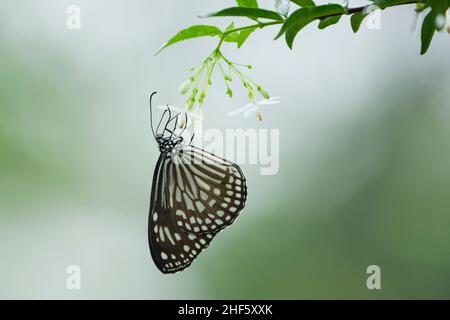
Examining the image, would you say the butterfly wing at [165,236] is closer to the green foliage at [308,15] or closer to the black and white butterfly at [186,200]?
the black and white butterfly at [186,200]

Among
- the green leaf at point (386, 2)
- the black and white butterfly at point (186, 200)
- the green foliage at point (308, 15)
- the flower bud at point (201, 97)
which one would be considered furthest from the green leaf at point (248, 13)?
the black and white butterfly at point (186, 200)

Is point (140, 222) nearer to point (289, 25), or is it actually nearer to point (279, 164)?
point (279, 164)

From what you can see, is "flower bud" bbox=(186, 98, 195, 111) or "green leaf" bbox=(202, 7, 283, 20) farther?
"flower bud" bbox=(186, 98, 195, 111)

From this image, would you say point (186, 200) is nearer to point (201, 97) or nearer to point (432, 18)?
point (201, 97)

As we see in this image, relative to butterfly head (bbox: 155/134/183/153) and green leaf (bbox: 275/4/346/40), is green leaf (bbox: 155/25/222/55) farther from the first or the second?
butterfly head (bbox: 155/134/183/153)

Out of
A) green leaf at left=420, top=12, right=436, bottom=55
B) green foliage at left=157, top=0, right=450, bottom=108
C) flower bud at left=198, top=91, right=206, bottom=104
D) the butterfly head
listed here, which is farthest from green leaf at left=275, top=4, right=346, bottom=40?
the butterfly head

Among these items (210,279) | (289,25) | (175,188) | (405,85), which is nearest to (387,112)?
(405,85)
